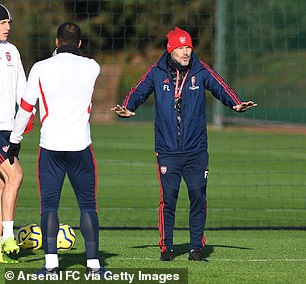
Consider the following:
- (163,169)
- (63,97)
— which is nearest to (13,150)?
(63,97)

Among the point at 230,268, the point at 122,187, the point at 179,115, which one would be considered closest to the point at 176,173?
the point at 179,115

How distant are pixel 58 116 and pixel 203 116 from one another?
6.72 feet

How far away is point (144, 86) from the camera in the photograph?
33.3ft

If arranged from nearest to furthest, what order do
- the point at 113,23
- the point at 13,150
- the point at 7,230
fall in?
the point at 13,150, the point at 7,230, the point at 113,23

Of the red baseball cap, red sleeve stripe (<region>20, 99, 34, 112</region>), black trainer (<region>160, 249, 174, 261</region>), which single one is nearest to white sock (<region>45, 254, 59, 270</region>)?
red sleeve stripe (<region>20, 99, 34, 112</region>)

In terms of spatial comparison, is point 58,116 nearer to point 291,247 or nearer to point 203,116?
point 203,116

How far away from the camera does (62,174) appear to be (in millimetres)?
8602

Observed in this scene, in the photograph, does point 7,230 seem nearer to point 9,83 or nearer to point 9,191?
point 9,191

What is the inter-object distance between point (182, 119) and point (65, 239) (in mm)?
1739

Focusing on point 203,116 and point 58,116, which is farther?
point 203,116

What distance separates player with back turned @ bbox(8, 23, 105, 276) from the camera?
332 inches

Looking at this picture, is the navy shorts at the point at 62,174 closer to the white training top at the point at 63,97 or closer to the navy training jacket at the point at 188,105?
the white training top at the point at 63,97

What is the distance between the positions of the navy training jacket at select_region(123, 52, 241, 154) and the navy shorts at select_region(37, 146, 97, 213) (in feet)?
5.17

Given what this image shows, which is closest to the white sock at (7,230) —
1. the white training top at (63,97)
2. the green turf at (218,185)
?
the white training top at (63,97)
